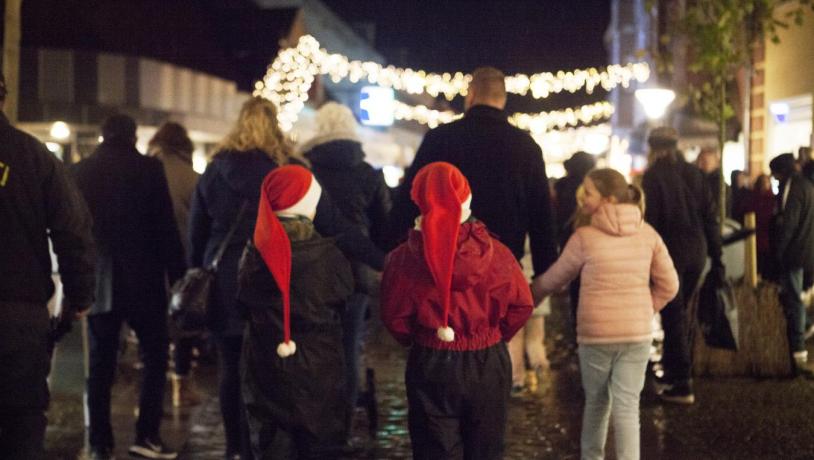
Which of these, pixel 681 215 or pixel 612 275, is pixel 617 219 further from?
pixel 681 215

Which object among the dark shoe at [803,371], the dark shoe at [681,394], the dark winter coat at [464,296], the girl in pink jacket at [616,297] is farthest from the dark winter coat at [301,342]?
the dark shoe at [803,371]

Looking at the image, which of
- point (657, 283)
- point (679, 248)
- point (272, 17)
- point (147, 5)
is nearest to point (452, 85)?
point (147, 5)

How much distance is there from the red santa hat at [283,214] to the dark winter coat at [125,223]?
182 cm

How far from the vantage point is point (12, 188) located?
4641 millimetres

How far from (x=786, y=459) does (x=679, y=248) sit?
6.12ft

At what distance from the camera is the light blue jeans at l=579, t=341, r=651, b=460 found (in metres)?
5.98

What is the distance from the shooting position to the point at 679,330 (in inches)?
331

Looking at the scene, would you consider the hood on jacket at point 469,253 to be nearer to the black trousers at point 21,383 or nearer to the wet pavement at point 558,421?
the black trousers at point 21,383

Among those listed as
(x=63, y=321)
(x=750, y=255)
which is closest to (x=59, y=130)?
(x=750, y=255)

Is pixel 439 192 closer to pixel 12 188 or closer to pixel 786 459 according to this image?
pixel 12 188

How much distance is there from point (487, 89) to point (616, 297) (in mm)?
1490

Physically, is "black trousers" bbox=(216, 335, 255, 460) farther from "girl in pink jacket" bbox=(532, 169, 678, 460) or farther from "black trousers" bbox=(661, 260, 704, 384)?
"black trousers" bbox=(661, 260, 704, 384)

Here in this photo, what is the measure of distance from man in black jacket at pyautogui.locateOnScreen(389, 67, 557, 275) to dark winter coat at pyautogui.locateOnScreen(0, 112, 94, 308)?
6.86 feet

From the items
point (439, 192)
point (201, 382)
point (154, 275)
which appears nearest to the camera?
point (439, 192)
